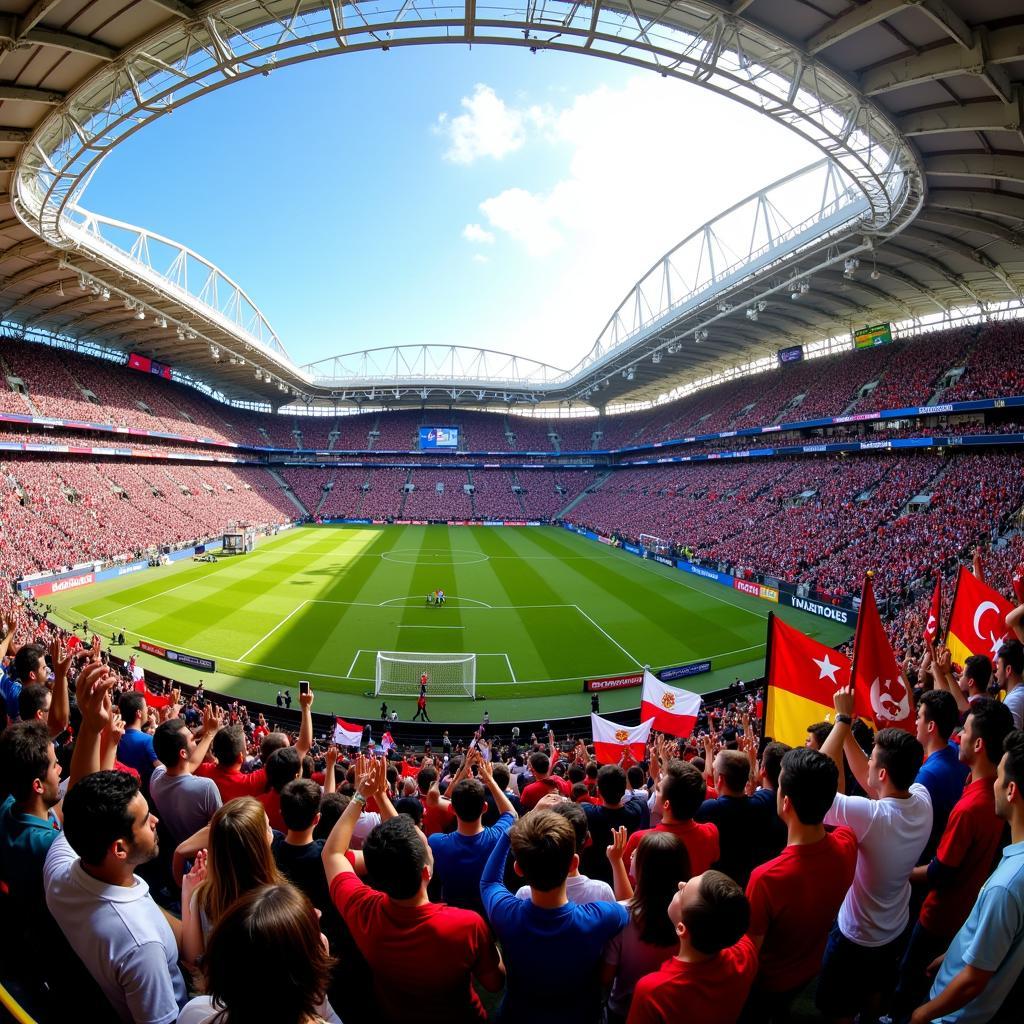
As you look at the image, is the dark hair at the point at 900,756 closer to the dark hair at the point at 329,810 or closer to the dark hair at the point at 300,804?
the dark hair at the point at 300,804

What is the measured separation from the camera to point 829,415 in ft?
129

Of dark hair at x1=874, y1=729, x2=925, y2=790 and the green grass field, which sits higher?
dark hair at x1=874, y1=729, x2=925, y2=790

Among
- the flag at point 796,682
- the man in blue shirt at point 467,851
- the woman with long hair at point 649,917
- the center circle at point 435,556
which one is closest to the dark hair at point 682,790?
the woman with long hair at point 649,917

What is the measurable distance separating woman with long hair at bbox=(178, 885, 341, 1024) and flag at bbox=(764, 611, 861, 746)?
645cm

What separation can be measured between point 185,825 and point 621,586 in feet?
102

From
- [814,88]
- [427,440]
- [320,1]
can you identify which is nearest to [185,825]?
[320,1]

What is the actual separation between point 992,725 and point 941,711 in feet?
1.95

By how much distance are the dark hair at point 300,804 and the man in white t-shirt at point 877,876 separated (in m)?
3.21

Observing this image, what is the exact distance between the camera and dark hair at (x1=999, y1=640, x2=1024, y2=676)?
233 inches

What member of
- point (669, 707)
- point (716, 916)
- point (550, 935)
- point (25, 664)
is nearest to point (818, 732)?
point (716, 916)

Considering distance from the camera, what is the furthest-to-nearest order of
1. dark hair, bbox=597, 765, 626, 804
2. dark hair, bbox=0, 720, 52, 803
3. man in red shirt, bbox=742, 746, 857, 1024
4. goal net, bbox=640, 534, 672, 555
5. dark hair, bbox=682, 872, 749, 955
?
goal net, bbox=640, 534, 672, 555 < dark hair, bbox=597, 765, 626, 804 < dark hair, bbox=0, 720, 52, 803 < man in red shirt, bbox=742, 746, 857, 1024 < dark hair, bbox=682, 872, 749, 955

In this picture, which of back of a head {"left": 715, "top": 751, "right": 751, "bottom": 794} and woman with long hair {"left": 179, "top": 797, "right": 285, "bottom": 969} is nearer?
woman with long hair {"left": 179, "top": 797, "right": 285, "bottom": 969}

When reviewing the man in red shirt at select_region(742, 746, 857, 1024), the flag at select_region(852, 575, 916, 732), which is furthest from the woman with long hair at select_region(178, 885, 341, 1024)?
the flag at select_region(852, 575, 916, 732)

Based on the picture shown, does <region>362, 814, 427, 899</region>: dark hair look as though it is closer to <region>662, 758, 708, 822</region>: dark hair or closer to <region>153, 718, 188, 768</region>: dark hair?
<region>662, 758, 708, 822</region>: dark hair
